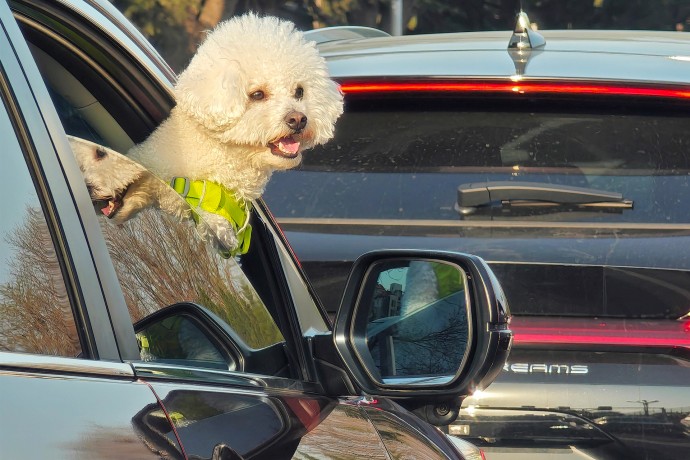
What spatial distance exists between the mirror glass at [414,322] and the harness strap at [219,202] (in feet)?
0.90

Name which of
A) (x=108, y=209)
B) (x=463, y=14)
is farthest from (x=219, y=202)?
(x=463, y=14)

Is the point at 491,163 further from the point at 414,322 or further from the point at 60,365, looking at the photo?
the point at 60,365

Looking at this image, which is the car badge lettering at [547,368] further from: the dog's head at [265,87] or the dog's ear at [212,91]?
the dog's ear at [212,91]

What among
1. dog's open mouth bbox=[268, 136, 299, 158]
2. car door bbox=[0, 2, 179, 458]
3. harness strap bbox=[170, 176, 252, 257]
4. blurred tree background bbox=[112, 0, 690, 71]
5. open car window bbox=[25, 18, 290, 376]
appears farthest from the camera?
blurred tree background bbox=[112, 0, 690, 71]

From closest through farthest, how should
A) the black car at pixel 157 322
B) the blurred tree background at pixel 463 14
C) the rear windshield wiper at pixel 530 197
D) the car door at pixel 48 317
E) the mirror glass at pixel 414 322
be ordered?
the car door at pixel 48 317 → the black car at pixel 157 322 → the mirror glass at pixel 414 322 → the rear windshield wiper at pixel 530 197 → the blurred tree background at pixel 463 14

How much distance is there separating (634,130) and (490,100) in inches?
17.3

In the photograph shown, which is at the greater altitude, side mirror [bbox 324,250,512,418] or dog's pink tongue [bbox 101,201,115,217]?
dog's pink tongue [bbox 101,201,115,217]

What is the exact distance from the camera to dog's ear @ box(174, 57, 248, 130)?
10.1 ft

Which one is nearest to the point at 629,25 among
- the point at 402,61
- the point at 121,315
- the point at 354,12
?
the point at 354,12

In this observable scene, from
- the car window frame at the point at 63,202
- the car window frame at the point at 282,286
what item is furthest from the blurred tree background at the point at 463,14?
the car window frame at the point at 63,202

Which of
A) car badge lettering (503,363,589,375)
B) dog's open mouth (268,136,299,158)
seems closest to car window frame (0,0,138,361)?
dog's open mouth (268,136,299,158)

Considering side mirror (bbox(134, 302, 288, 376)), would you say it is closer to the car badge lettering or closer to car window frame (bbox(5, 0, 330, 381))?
car window frame (bbox(5, 0, 330, 381))

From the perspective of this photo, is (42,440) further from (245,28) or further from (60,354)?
(245,28)

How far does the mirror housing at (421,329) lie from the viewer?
2312 millimetres
